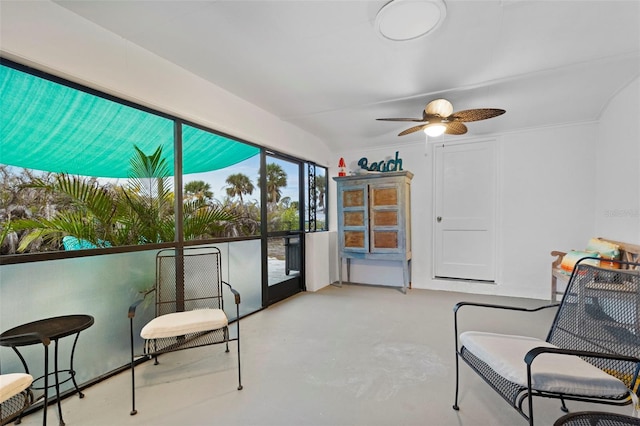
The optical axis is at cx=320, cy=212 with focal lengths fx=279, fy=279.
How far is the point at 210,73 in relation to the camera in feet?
8.29

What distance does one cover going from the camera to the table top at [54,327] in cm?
147

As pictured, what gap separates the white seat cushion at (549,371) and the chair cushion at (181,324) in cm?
162

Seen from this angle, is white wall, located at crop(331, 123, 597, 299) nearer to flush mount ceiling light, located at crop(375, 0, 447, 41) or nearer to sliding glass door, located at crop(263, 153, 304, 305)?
sliding glass door, located at crop(263, 153, 304, 305)

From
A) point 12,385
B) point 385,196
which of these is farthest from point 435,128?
point 12,385

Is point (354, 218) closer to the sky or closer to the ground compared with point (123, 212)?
closer to the ground

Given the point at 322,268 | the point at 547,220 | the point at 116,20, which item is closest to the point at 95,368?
the point at 116,20

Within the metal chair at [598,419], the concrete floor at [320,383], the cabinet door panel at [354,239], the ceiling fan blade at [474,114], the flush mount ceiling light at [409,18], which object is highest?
the flush mount ceiling light at [409,18]

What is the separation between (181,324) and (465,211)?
4061 mm

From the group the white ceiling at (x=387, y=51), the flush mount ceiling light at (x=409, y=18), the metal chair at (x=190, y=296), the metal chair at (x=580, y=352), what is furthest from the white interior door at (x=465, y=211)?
the metal chair at (x=190, y=296)

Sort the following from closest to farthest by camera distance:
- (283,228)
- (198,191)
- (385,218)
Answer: (198,191) → (283,228) → (385,218)

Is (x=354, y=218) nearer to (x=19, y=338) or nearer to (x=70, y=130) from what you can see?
(x=70, y=130)

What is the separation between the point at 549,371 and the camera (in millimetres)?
1219

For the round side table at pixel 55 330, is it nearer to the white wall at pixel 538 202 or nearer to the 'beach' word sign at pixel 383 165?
the 'beach' word sign at pixel 383 165

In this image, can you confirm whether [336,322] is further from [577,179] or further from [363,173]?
[577,179]
